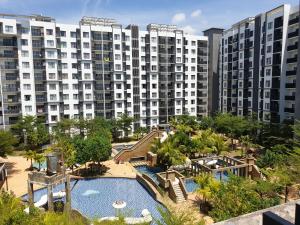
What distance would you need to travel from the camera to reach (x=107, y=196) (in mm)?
31859

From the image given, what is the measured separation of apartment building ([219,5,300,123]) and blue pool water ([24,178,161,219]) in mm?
27830

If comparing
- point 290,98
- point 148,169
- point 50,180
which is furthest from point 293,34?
point 50,180

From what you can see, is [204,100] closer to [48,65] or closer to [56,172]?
[48,65]

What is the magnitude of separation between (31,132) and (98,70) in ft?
69.7

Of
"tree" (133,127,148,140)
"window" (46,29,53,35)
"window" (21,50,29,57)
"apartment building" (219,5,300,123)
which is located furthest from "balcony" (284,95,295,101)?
"window" (21,50,29,57)

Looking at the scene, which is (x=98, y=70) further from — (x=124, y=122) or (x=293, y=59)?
(x=293, y=59)

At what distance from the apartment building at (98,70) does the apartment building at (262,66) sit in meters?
7.69

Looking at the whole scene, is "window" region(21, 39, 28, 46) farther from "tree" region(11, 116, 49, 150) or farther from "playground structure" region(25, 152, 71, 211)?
A: "playground structure" region(25, 152, 71, 211)

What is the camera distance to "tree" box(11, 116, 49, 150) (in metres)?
52.2

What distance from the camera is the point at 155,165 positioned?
44.3 metres

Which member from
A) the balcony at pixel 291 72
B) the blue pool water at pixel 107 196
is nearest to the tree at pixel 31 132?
the blue pool water at pixel 107 196

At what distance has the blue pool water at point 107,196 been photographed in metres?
28.2

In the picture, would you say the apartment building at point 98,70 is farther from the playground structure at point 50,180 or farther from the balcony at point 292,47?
the playground structure at point 50,180

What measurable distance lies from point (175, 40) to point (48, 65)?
3231 cm
